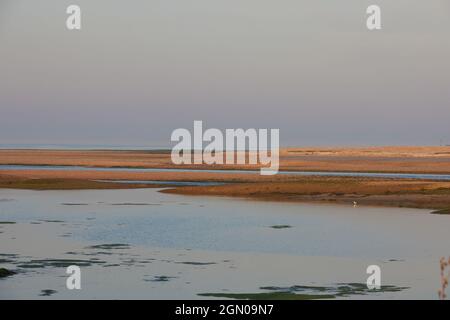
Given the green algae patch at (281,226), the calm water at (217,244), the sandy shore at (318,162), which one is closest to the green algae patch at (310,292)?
the calm water at (217,244)

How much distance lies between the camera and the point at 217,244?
2172cm

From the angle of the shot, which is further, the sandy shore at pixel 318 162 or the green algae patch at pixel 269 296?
the sandy shore at pixel 318 162

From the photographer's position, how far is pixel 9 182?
46.7m

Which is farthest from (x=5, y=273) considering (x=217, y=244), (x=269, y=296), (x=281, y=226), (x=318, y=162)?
(x=318, y=162)

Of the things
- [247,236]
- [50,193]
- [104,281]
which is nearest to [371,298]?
[104,281]

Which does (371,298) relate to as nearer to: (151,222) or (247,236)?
(247,236)

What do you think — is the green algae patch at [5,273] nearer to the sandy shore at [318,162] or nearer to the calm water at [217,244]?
the calm water at [217,244]

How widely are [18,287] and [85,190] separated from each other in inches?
1091

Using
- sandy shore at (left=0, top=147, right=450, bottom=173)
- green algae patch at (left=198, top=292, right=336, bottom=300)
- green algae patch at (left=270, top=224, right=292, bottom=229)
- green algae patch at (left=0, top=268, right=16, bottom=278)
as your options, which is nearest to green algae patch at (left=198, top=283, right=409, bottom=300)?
green algae patch at (left=198, top=292, right=336, bottom=300)

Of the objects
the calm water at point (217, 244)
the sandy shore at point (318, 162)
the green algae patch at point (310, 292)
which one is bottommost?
the green algae patch at point (310, 292)

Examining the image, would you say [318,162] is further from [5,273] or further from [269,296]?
[269,296]

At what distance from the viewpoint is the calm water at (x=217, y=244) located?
52.9ft

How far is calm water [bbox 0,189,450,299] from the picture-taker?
16109 millimetres
